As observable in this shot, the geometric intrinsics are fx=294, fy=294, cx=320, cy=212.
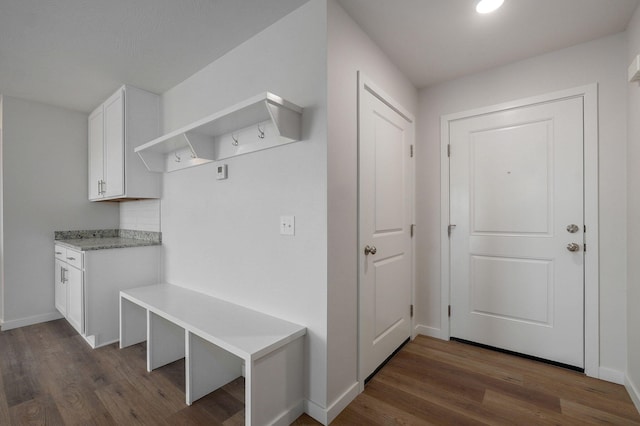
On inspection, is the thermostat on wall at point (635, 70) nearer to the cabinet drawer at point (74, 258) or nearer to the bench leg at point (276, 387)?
the bench leg at point (276, 387)

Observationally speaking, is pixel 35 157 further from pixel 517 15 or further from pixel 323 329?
pixel 517 15

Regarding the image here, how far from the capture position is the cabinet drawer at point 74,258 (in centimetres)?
257

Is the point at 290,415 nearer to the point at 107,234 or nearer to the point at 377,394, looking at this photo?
the point at 377,394

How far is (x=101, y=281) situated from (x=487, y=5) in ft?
11.5

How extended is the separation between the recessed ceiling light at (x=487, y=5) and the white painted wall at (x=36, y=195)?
4117mm

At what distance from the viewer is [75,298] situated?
8.73 ft

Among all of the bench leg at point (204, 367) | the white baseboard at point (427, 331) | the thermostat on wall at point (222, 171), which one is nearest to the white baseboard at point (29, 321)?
the bench leg at point (204, 367)

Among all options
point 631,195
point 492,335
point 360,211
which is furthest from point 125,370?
point 631,195

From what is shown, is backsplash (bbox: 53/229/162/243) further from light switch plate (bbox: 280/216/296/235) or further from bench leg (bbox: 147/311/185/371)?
light switch plate (bbox: 280/216/296/235)

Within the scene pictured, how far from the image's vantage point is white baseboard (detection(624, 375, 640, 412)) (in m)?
1.70

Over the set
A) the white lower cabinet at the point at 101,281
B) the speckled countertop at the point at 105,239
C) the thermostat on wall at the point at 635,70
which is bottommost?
the white lower cabinet at the point at 101,281

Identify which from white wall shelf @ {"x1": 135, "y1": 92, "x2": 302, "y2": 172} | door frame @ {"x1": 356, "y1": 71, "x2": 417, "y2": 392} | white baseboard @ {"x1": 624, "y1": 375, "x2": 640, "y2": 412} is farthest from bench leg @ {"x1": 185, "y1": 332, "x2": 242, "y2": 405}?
white baseboard @ {"x1": 624, "y1": 375, "x2": 640, "y2": 412}

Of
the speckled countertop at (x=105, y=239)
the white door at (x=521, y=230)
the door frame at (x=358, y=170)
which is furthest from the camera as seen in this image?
the speckled countertop at (x=105, y=239)

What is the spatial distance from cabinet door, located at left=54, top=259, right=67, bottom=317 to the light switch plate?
2571 millimetres
